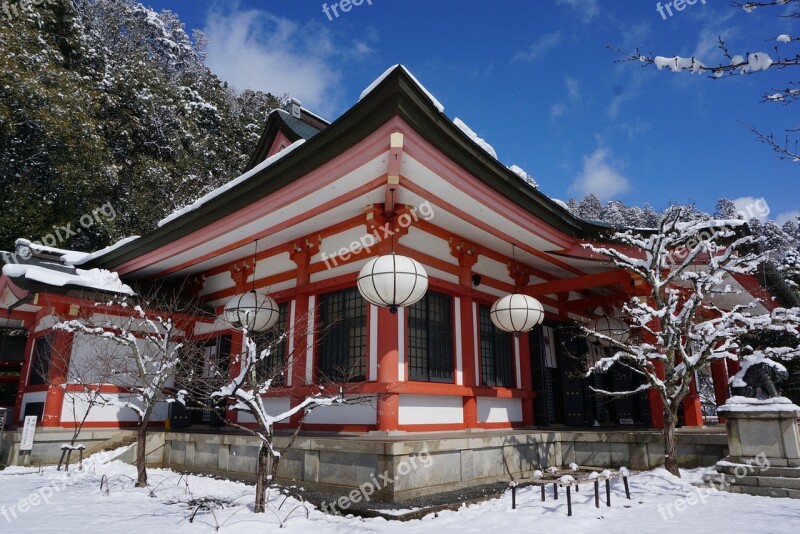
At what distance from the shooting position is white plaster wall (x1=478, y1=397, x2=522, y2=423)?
1010 cm

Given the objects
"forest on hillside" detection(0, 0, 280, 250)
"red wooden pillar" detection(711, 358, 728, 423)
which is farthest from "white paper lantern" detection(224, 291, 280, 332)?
"forest on hillside" detection(0, 0, 280, 250)

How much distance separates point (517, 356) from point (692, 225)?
4.43 m

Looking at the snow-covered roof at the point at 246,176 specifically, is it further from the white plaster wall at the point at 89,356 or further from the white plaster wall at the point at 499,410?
the white plaster wall at the point at 499,410

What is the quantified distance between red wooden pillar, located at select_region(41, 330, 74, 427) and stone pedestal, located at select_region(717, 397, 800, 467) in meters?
12.4

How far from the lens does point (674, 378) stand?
757 centimetres

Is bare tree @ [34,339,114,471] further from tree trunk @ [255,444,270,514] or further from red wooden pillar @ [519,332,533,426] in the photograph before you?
red wooden pillar @ [519,332,533,426]

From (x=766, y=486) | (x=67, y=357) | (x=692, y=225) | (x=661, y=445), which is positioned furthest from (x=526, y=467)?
(x=67, y=357)

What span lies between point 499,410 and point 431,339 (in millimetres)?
2452

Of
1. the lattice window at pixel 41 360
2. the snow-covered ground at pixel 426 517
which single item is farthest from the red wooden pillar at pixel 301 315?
the lattice window at pixel 41 360

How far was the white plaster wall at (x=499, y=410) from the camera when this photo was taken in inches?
398

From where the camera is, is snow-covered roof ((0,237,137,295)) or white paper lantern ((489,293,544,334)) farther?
snow-covered roof ((0,237,137,295))

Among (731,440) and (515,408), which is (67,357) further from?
(731,440)

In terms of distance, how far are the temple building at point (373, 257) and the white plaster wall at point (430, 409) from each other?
3 centimetres

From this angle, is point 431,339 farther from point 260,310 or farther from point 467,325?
point 260,310
